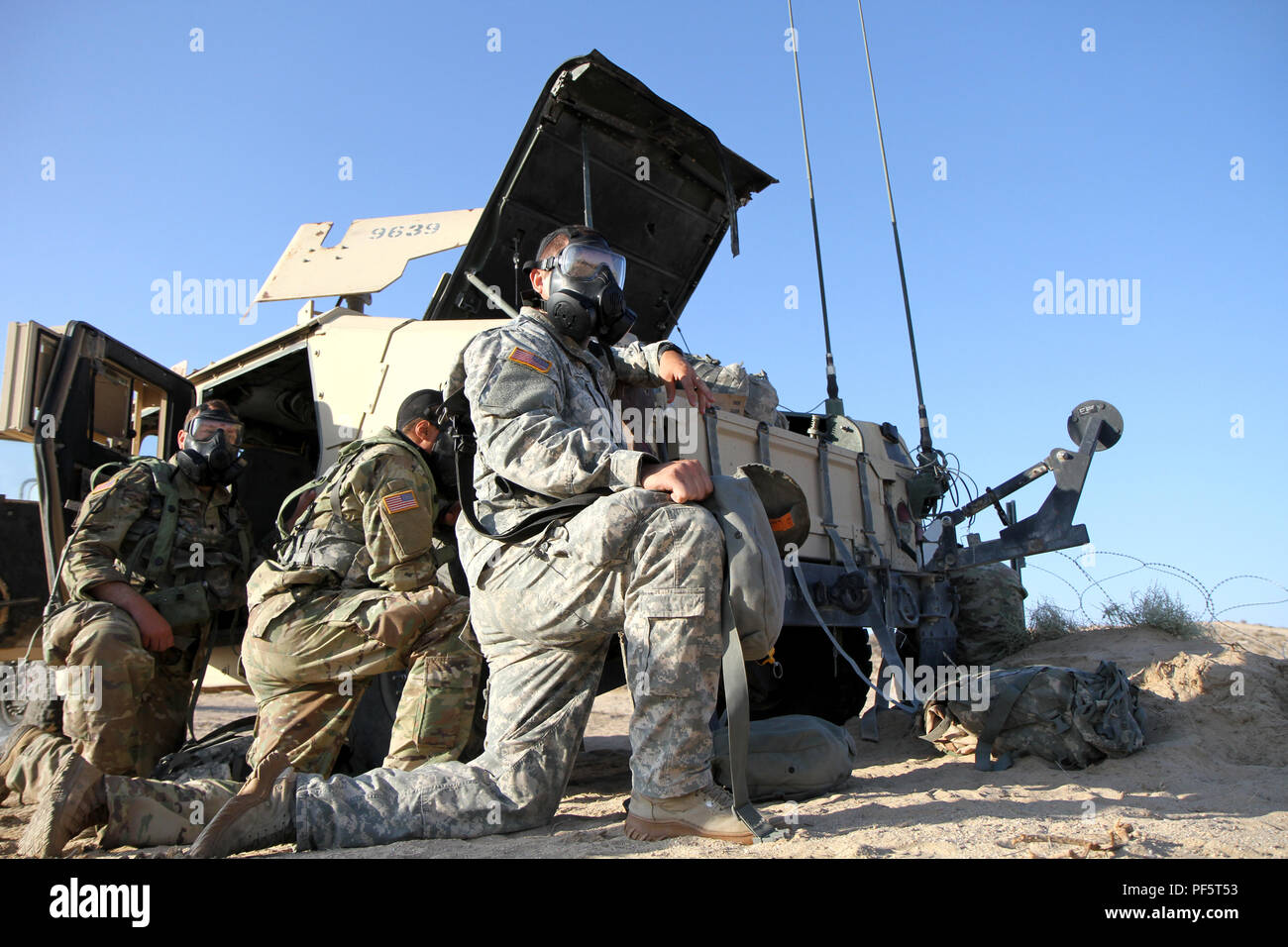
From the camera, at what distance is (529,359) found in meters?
2.71

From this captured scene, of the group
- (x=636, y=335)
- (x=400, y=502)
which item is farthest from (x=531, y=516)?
(x=636, y=335)


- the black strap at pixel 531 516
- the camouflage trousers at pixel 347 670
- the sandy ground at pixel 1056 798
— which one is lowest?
the sandy ground at pixel 1056 798

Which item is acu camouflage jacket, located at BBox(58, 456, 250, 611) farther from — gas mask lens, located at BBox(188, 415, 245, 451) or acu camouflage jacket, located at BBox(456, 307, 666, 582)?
acu camouflage jacket, located at BBox(456, 307, 666, 582)

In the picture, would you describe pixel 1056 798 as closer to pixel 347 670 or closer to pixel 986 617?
pixel 347 670

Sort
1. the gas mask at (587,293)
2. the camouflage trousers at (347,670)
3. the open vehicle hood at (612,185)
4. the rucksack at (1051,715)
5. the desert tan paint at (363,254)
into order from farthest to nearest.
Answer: the desert tan paint at (363,254) → the open vehicle hood at (612,185) → the rucksack at (1051,715) → the camouflage trousers at (347,670) → the gas mask at (587,293)

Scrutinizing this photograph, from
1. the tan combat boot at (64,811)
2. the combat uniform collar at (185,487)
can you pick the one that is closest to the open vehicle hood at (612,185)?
the combat uniform collar at (185,487)

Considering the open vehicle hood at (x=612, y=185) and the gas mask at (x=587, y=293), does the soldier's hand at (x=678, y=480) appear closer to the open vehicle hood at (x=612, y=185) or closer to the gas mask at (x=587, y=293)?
the gas mask at (x=587, y=293)

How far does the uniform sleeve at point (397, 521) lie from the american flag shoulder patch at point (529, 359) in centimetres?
104

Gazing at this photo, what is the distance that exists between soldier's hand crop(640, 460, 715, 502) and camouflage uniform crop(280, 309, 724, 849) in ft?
0.08

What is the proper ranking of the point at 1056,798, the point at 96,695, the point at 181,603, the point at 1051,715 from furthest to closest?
the point at 181,603
the point at 1051,715
the point at 96,695
the point at 1056,798

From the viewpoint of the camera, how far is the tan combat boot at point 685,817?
7.43 ft

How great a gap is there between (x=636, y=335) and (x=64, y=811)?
4.52m
